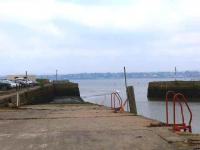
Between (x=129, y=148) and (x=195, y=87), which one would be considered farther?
(x=195, y=87)

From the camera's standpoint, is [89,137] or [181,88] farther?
[181,88]

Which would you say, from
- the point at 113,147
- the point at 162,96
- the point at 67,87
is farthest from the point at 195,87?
the point at 113,147

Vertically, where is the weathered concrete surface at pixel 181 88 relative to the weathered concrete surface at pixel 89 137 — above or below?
below

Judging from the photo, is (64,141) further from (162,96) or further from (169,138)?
(162,96)

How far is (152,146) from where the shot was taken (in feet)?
30.6

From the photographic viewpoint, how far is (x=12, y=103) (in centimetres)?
2633

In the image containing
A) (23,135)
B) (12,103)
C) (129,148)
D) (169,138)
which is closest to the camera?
(129,148)

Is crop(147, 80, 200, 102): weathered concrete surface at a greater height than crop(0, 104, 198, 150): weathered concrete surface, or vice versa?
crop(0, 104, 198, 150): weathered concrete surface

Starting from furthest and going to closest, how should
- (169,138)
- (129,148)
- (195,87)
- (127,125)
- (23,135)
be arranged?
1. (195,87)
2. (127,125)
3. (23,135)
4. (169,138)
5. (129,148)

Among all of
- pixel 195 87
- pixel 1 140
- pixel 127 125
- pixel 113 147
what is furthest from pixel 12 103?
pixel 195 87

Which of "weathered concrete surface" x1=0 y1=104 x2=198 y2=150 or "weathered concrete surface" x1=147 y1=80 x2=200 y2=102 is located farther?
"weathered concrete surface" x1=147 y1=80 x2=200 y2=102

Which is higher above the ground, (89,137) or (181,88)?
(89,137)

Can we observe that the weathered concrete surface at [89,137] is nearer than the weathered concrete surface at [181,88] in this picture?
Yes

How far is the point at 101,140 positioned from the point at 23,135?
2.18 metres
